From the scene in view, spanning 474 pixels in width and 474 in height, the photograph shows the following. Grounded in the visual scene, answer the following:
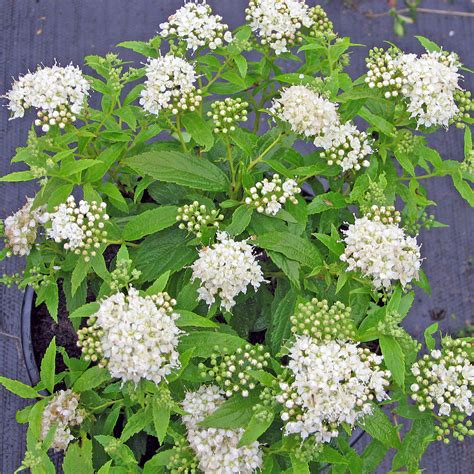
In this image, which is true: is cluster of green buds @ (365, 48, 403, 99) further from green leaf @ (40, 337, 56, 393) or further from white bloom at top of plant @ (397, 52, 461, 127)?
green leaf @ (40, 337, 56, 393)

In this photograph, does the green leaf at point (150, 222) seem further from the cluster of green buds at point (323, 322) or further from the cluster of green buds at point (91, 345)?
the cluster of green buds at point (323, 322)

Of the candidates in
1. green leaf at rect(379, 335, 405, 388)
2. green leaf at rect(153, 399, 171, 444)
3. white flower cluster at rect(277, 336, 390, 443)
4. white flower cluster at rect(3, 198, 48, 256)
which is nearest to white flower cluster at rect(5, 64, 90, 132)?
white flower cluster at rect(3, 198, 48, 256)

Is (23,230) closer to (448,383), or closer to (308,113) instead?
(308,113)

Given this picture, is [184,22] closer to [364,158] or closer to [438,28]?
[364,158]

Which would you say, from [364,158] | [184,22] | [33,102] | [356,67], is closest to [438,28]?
[356,67]

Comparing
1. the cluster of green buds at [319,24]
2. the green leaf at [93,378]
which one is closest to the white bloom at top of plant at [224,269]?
the green leaf at [93,378]

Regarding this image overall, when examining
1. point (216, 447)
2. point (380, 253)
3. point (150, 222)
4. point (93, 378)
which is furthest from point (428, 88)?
point (93, 378)
